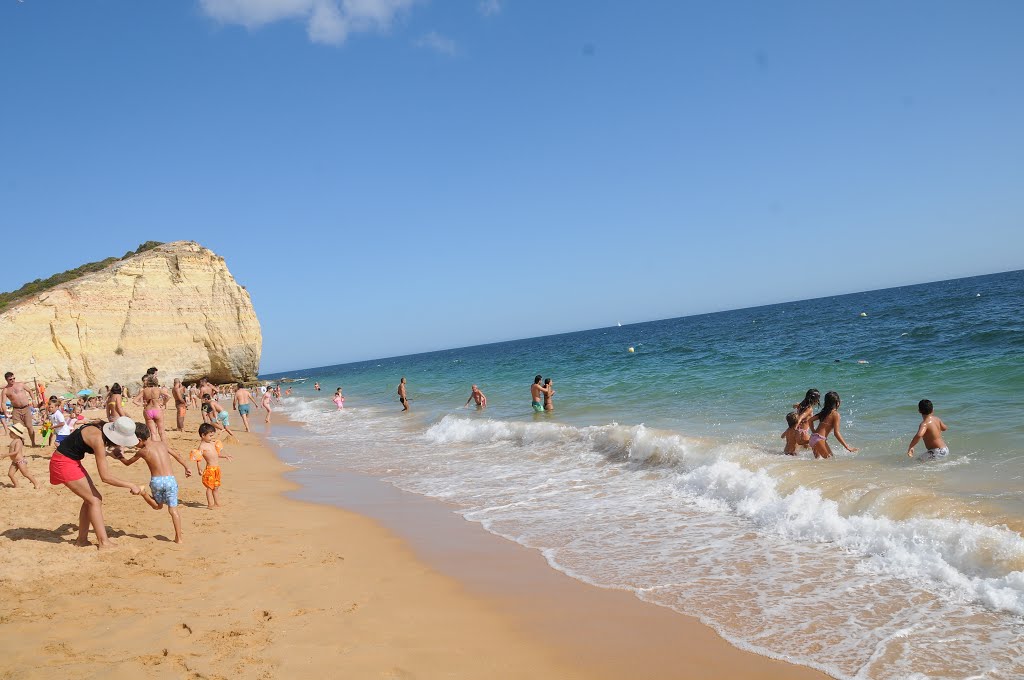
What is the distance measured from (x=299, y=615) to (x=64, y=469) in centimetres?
299

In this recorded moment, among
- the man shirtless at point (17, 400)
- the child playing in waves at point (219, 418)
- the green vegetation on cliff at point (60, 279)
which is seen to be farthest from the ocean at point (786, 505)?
the green vegetation on cliff at point (60, 279)

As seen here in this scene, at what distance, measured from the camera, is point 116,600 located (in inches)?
173

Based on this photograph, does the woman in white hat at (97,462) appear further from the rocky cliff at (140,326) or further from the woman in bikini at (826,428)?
the rocky cliff at (140,326)

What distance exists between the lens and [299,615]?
421 centimetres

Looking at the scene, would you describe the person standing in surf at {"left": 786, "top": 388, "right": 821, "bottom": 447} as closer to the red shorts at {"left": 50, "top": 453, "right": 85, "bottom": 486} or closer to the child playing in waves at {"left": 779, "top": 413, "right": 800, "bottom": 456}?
the child playing in waves at {"left": 779, "top": 413, "right": 800, "bottom": 456}

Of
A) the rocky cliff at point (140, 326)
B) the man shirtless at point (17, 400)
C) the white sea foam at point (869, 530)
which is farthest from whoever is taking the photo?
the rocky cliff at point (140, 326)

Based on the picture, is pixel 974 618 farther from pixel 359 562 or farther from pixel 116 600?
pixel 116 600

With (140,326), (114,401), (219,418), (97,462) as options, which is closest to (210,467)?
(97,462)

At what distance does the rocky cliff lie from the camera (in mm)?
26750

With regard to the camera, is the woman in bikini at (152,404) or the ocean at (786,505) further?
the woman in bikini at (152,404)

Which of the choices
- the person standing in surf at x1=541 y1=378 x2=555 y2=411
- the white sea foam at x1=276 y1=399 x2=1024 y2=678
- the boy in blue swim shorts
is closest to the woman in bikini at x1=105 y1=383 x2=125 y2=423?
the boy in blue swim shorts

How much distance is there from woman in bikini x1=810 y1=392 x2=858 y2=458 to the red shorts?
338 inches

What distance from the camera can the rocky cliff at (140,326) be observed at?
26750 millimetres

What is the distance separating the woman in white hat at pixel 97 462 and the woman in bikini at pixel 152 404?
517 cm
